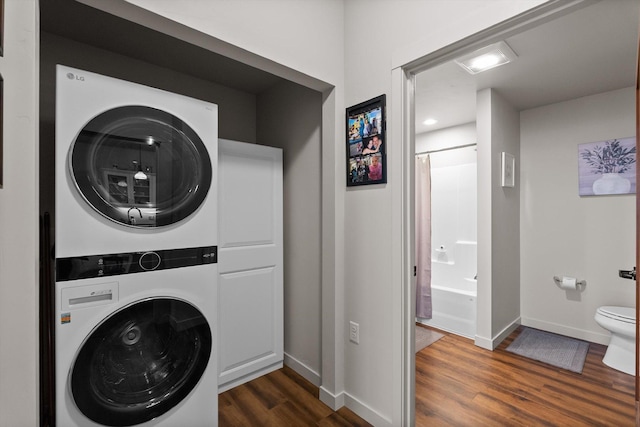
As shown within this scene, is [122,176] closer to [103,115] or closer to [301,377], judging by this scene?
[103,115]

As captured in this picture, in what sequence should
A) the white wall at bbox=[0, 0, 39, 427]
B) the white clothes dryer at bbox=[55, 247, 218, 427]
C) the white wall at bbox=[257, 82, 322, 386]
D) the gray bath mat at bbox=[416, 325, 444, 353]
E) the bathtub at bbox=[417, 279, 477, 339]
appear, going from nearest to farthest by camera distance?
the white wall at bbox=[0, 0, 39, 427], the white clothes dryer at bbox=[55, 247, 218, 427], the white wall at bbox=[257, 82, 322, 386], the gray bath mat at bbox=[416, 325, 444, 353], the bathtub at bbox=[417, 279, 477, 339]

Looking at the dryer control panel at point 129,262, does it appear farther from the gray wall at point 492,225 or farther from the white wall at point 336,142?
the gray wall at point 492,225

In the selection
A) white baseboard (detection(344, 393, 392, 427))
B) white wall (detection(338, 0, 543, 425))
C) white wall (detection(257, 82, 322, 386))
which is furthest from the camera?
white wall (detection(257, 82, 322, 386))

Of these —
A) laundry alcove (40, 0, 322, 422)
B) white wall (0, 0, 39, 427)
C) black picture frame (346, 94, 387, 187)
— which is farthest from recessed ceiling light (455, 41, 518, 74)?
white wall (0, 0, 39, 427)

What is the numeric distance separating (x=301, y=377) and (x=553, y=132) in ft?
11.8

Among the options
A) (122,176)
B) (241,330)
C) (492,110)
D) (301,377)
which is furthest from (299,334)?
(492,110)

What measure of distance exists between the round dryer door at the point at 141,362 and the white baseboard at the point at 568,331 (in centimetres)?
353

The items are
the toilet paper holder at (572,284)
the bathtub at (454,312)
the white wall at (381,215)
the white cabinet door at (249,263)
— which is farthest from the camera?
the bathtub at (454,312)

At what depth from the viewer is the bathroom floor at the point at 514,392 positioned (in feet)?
6.08

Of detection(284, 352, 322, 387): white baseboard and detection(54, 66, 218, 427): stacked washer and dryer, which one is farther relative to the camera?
detection(284, 352, 322, 387): white baseboard

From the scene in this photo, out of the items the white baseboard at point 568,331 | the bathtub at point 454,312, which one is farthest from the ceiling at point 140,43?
the white baseboard at point 568,331

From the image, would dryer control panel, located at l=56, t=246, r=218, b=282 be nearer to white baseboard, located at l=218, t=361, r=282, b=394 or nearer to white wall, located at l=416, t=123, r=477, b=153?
white baseboard, located at l=218, t=361, r=282, b=394

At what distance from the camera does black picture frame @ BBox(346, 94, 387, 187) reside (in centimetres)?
171

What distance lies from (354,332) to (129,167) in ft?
5.10
